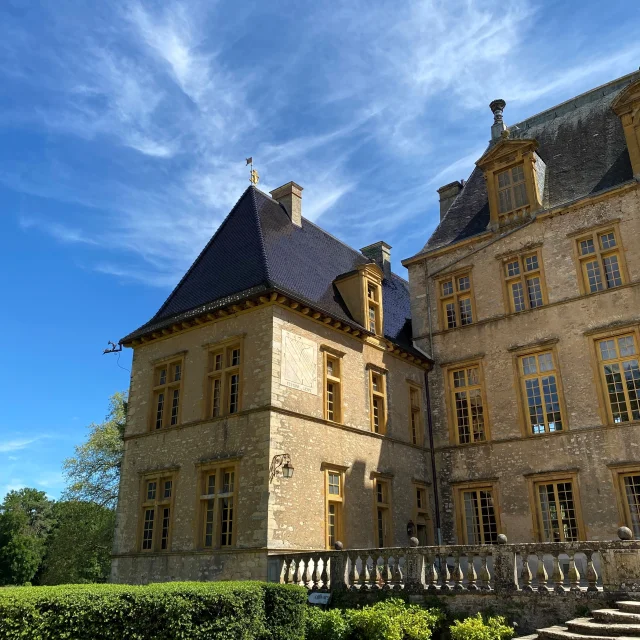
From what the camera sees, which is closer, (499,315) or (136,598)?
(136,598)

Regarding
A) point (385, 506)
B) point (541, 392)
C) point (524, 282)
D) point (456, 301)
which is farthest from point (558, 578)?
point (456, 301)

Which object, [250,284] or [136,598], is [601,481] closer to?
[250,284]

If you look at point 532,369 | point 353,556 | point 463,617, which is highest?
point 532,369

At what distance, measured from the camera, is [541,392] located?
17688mm

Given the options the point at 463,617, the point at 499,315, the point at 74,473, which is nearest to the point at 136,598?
the point at 463,617

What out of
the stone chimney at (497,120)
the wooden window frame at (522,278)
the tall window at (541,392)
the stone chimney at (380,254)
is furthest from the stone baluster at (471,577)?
the stone chimney at (497,120)

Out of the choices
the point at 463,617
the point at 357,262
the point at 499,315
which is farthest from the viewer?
the point at 357,262

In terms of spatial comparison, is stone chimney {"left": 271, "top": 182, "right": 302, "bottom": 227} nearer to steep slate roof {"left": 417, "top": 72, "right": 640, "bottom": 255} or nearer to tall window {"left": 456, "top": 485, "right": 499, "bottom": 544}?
steep slate roof {"left": 417, "top": 72, "right": 640, "bottom": 255}

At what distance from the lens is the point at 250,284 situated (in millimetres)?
16719

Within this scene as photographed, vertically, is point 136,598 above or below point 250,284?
below

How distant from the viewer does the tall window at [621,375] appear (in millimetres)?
16062

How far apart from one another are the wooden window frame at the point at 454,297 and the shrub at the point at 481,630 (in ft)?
36.3

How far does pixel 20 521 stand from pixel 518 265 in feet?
176

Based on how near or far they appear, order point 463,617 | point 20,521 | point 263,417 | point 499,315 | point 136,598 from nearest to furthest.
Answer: point 136,598, point 463,617, point 263,417, point 499,315, point 20,521
